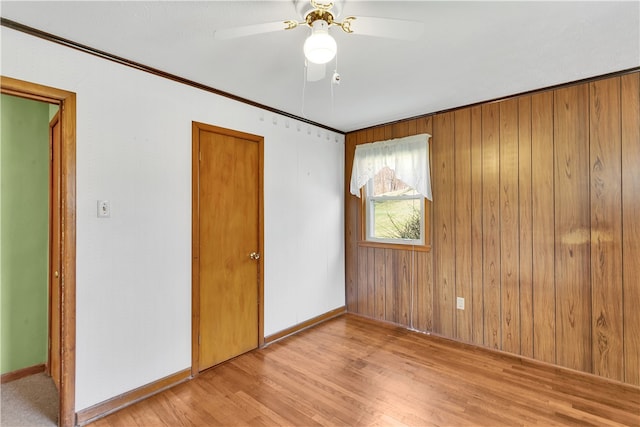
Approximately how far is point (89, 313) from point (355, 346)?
2271 mm

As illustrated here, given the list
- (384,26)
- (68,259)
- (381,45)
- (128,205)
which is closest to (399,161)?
(381,45)

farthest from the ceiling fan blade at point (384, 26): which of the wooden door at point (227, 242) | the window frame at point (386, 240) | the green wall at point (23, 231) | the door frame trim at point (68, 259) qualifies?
the green wall at point (23, 231)

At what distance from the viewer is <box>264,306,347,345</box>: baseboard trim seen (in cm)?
313

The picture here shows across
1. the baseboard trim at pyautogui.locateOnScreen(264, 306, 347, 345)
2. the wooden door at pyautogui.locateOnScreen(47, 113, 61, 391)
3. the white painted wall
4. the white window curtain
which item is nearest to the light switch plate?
the white painted wall

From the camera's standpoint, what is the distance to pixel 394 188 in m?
3.65

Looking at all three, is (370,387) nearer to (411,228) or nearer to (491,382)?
(491,382)

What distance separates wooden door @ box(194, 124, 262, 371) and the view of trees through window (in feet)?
5.15

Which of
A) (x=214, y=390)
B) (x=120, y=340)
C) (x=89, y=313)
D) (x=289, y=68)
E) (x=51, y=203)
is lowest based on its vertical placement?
(x=214, y=390)

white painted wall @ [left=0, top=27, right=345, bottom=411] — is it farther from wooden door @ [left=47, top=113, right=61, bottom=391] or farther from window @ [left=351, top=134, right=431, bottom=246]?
window @ [left=351, top=134, right=431, bottom=246]

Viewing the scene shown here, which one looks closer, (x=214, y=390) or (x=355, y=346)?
(x=214, y=390)

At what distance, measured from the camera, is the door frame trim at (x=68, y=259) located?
6.15 feet

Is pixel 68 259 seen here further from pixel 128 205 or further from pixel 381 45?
pixel 381 45

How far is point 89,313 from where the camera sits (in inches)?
77.1

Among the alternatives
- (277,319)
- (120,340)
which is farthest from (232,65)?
(277,319)
